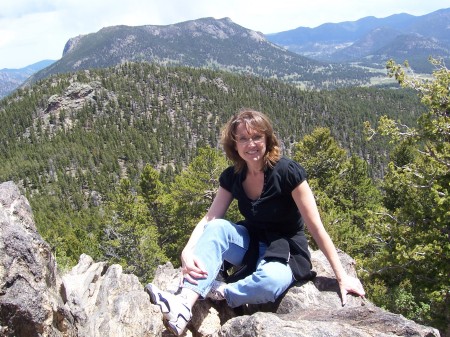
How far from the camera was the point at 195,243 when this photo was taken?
5375mm

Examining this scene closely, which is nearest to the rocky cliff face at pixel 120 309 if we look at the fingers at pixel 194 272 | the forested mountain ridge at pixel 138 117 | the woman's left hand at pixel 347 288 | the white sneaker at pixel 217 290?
the woman's left hand at pixel 347 288

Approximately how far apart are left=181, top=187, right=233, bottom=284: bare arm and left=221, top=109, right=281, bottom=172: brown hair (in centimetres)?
67

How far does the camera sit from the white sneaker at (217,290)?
5188 mm

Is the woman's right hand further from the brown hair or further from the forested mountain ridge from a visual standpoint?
the forested mountain ridge

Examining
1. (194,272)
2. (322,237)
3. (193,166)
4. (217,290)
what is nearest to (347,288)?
(322,237)

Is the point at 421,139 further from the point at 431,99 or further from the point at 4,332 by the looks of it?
the point at 4,332

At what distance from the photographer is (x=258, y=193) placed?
212 inches

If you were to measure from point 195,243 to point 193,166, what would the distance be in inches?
734

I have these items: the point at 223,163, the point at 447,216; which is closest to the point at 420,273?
the point at 447,216

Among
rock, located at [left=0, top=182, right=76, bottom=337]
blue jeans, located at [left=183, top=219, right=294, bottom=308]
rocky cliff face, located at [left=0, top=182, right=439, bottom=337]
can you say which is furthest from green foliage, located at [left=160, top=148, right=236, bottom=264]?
rock, located at [left=0, top=182, right=76, bottom=337]

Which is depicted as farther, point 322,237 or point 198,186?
point 198,186

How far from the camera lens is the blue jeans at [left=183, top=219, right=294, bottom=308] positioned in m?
4.94

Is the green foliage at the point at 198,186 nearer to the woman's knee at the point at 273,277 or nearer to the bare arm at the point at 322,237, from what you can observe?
the woman's knee at the point at 273,277

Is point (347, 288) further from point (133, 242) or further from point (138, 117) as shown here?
point (138, 117)
